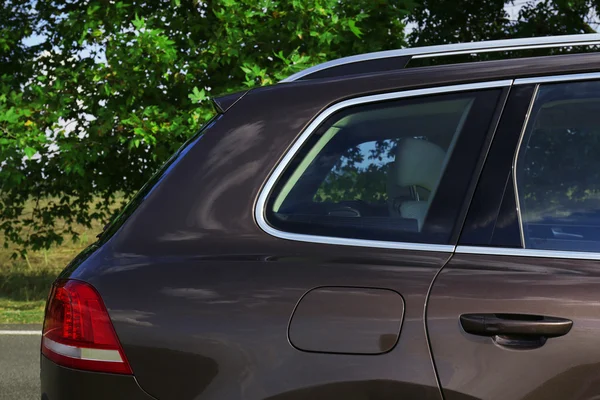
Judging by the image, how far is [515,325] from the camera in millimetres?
2078

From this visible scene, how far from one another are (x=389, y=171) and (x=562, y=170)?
19.0 inches

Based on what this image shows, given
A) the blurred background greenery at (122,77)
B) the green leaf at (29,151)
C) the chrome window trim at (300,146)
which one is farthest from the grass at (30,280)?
the chrome window trim at (300,146)

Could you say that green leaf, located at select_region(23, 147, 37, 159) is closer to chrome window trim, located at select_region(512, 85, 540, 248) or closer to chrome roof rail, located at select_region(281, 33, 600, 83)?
chrome roof rail, located at select_region(281, 33, 600, 83)

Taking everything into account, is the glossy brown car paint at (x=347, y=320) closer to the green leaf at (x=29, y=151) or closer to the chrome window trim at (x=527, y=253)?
the chrome window trim at (x=527, y=253)

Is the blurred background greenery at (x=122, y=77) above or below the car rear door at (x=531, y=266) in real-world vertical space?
above

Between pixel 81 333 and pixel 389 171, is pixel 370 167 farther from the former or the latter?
pixel 81 333

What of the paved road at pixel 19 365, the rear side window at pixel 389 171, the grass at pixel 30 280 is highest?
the rear side window at pixel 389 171

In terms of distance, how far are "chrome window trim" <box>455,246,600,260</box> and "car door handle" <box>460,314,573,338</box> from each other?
175 millimetres

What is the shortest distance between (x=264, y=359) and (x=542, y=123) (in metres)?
0.99

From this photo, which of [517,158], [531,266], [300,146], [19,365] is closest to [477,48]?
[517,158]

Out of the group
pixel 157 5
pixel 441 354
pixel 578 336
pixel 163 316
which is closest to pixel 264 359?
pixel 163 316

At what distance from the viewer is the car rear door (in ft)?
6.71

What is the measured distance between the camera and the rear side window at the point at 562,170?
224 cm

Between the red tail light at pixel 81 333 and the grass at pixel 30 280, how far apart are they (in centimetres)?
723
